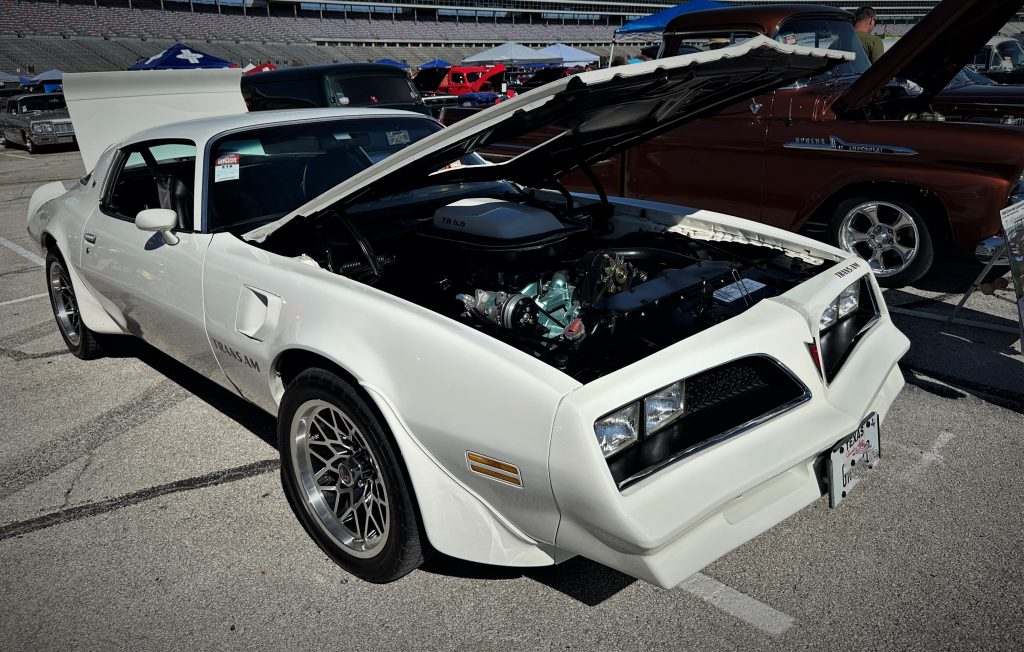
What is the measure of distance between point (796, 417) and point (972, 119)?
563 cm

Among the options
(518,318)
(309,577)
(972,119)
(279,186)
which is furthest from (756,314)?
(972,119)

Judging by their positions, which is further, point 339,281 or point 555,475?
point 339,281

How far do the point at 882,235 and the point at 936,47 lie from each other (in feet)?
4.17

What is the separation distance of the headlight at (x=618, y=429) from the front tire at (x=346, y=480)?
66cm

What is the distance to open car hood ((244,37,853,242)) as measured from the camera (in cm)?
227

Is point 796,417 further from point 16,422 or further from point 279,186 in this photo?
point 16,422

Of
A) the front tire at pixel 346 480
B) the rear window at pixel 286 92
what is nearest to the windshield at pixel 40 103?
the rear window at pixel 286 92

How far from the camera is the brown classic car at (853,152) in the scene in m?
4.75

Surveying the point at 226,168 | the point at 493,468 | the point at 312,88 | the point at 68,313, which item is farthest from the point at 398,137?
the point at 312,88

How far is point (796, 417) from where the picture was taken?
223 centimetres

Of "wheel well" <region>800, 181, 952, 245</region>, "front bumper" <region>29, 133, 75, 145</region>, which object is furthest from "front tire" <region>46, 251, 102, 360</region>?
"front bumper" <region>29, 133, 75, 145</region>

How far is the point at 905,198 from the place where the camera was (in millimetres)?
5113

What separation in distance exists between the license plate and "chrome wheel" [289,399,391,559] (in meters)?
1.36

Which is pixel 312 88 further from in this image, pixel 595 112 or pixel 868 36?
pixel 595 112
